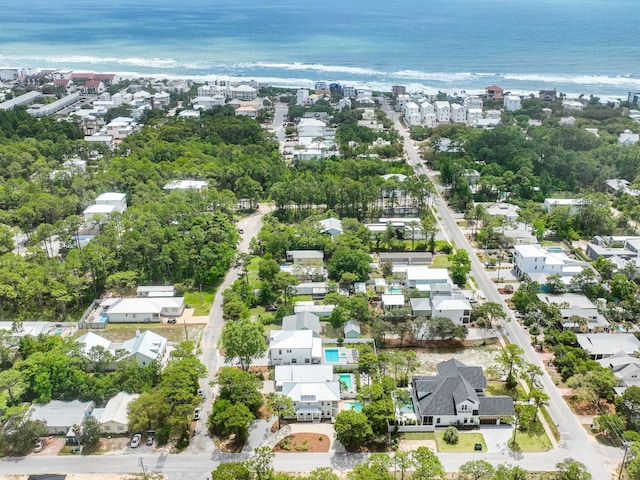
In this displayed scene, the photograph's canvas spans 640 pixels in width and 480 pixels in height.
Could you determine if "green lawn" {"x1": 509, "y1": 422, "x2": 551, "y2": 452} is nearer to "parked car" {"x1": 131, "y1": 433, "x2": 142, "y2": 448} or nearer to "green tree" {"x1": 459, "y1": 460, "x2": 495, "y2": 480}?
"green tree" {"x1": 459, "y1": 460, "x2": 495, "y2": 480}

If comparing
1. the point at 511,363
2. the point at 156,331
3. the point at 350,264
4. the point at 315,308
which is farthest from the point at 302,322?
the point at 511,363

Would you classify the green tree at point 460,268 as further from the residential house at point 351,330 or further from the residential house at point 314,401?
the residential house at point 314,401

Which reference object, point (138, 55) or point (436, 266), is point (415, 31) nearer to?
point (138, 55)

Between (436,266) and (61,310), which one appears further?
(436,266)

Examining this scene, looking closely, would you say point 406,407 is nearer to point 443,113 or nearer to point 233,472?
point 233,472

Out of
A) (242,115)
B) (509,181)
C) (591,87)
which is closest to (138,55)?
(242,115)

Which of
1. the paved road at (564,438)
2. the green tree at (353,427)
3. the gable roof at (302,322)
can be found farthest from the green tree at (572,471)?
the gable roof at (302,322)

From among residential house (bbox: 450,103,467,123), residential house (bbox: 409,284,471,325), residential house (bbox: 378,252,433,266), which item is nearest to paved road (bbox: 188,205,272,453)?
residential house (bbox: 378,252,433,266)
